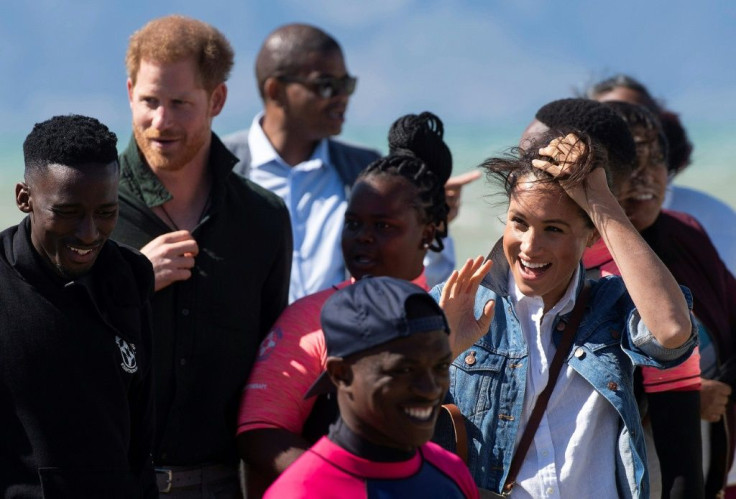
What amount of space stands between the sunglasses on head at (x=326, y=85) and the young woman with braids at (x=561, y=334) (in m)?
2.63

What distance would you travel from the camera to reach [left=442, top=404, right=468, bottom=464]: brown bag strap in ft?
10.5

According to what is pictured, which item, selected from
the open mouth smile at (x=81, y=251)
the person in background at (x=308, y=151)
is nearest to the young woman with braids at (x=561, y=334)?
the open mouth smile at (x=81, y=251)

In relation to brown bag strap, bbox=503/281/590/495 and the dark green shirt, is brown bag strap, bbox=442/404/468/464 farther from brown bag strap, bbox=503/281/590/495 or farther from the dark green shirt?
the dark green shirt

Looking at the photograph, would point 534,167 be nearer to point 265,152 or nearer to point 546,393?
point 546,393

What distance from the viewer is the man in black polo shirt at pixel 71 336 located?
2.95 m

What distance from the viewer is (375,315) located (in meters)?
2.67

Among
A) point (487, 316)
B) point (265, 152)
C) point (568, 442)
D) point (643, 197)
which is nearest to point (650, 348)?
point (568, 442)

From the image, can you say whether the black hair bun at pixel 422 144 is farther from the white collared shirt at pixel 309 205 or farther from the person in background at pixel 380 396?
the person in background at pixel 380 396

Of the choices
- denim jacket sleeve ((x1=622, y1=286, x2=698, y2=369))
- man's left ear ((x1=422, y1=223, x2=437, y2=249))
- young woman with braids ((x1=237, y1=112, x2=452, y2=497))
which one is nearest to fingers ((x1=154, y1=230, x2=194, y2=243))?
young woman with braids ((x1=237, y1=112, x2=452, y2=497))

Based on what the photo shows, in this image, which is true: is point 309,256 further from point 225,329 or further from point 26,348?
point 26,348

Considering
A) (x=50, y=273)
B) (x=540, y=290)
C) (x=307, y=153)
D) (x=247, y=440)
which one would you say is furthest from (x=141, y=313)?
(x=307, y=153)

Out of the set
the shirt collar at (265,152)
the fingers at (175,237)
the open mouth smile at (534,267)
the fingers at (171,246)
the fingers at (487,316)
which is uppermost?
the shirt collar at (265,152)

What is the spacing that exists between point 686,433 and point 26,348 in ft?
5.84

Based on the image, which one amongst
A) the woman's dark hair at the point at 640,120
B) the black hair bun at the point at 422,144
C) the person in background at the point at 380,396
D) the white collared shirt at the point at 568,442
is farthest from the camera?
the woman's dark hair at the point at 640,120
